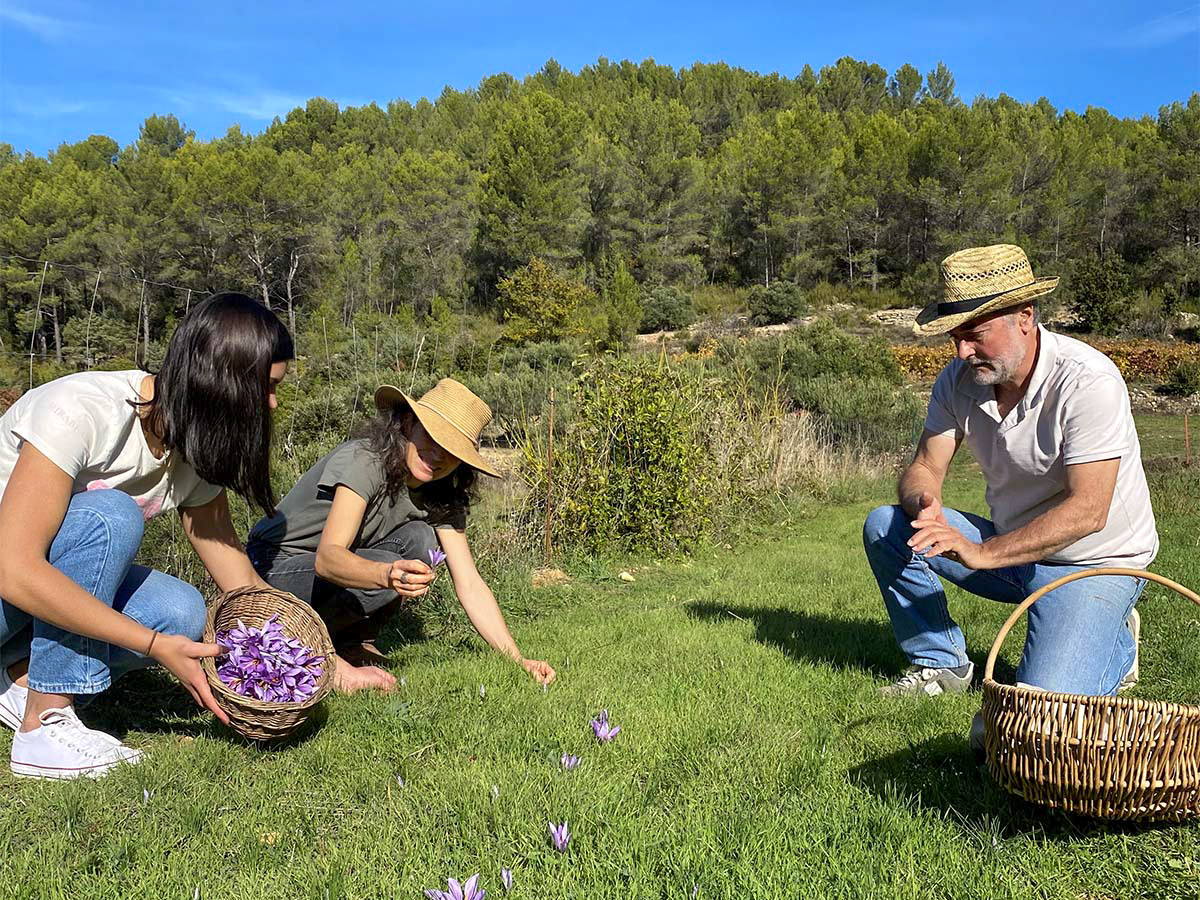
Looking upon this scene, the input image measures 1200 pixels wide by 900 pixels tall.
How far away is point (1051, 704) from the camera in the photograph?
211 cm

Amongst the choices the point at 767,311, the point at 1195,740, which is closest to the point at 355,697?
the point at 1195,740

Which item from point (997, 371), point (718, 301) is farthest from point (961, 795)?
point (718, 301)

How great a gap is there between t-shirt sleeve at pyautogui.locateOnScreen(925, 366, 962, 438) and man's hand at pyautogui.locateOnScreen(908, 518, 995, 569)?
2.24ft

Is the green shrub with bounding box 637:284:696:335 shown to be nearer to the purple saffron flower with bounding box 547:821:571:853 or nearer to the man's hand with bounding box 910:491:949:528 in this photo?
the man's hand with bounding box 910:491:949:528

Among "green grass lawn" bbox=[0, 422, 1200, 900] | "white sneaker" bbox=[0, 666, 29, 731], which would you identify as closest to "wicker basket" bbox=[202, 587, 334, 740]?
"green grass lawn" bbox=[0, 422, 1200, 900]

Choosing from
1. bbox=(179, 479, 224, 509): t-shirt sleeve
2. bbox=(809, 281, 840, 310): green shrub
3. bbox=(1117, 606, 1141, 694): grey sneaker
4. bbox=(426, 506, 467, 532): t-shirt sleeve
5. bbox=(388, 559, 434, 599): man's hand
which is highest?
bbox=(809, 281, 840, 310): green shrub

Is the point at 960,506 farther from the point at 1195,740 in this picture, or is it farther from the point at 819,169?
the point at 819,169

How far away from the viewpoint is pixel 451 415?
3441 mm

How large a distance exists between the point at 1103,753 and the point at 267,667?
89.4 inches

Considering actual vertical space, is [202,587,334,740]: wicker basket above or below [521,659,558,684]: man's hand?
above

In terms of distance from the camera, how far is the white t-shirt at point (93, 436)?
2641mm

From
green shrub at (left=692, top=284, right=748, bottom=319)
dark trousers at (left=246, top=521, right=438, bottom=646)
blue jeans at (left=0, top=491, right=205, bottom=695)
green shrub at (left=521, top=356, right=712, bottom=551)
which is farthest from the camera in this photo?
green shrub at (left=692, top=284, right=748, bottom=319)

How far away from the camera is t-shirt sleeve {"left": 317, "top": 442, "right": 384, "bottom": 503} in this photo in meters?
3.45

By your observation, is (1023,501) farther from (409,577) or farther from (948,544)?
(409,577)
